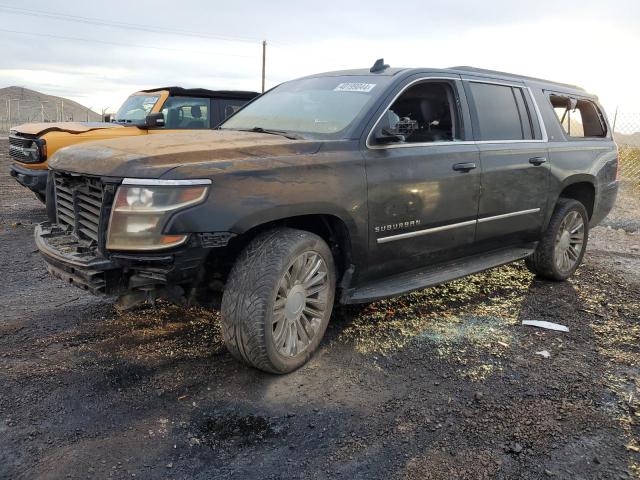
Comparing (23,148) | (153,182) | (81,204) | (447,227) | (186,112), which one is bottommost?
(447,227)

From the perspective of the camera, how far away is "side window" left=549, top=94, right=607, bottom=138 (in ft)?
18.0

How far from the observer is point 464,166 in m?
4.12

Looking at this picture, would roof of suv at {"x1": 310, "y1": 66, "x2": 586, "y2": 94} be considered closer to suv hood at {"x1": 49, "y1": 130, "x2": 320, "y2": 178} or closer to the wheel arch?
suv hood at {"x1": 49, "y1": 130, "x2": 320, "y2": 178}

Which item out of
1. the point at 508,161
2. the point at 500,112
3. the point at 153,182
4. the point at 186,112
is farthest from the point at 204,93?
the point at 153,182

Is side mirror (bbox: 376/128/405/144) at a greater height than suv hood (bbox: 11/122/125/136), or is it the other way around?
suv hood (bbox: 11/122/125/136)

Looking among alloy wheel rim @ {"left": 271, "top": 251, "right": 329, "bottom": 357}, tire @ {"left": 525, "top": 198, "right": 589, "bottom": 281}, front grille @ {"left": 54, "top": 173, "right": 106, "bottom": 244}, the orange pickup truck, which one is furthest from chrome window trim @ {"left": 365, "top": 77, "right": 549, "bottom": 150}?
the orange pickup truck

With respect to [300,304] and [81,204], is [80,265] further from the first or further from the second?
[300,304]

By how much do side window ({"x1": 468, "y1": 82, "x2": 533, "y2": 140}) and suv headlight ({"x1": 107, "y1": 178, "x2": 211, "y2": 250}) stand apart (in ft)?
8.62

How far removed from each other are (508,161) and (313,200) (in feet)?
7.13

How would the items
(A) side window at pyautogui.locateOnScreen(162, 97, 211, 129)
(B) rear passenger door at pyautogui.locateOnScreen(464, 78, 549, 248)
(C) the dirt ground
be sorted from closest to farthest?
(C) the dirt ground → (B) rear passenger door at pyautogui.locateOnScreen(464, 78, 549, 248) → (A) side window at pyautogui.locateOnScreen(162, 97, 211, 129)

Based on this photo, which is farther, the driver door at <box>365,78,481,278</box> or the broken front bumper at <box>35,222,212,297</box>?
the driver door at <box>365,78,481,278</box>

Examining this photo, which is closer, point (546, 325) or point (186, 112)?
point (546, 325)

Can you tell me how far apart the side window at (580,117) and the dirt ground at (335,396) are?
1967mm

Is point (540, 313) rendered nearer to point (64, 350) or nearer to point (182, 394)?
point (182, 394)
